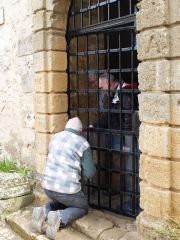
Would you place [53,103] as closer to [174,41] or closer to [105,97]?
[105,97]

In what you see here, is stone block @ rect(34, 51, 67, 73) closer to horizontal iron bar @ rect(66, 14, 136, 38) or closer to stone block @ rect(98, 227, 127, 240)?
horizontal iron bar @ rect(66, 14, 136, 38)

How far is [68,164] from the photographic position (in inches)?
167

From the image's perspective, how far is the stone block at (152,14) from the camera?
3.08 metres

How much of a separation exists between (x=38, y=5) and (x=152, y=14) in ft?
7.04

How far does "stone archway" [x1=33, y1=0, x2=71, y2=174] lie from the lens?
4801 mm

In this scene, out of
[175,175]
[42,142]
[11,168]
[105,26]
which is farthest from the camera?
[11,168]

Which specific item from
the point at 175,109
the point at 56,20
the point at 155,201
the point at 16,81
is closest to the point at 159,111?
the point at 175,109

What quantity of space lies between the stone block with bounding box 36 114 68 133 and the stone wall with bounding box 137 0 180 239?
5.82 feet

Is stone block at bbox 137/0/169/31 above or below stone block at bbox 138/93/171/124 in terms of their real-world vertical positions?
above

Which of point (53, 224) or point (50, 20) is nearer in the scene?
point (53, 224)

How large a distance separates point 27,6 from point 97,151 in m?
2.24

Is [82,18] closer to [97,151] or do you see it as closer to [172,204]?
[97,151]

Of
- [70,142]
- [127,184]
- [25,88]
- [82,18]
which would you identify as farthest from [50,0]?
[127,184]

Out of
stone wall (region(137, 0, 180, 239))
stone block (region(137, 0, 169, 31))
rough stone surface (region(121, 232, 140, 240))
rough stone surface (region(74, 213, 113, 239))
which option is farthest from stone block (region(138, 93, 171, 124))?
rough stone surface (region(74, 213, 113, 239))
